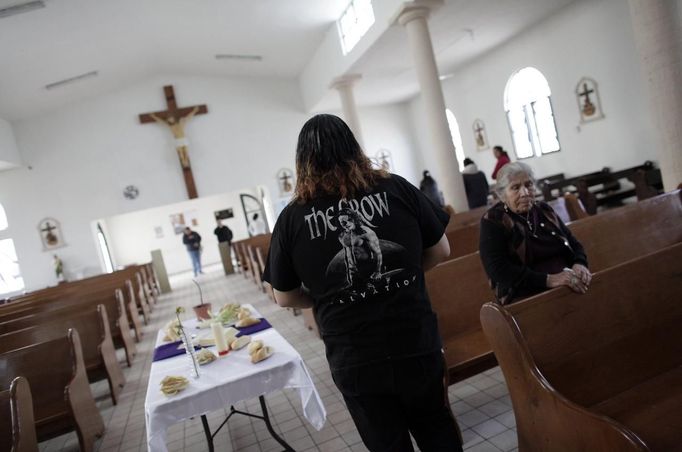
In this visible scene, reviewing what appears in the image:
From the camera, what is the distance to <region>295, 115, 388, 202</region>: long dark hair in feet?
4.97

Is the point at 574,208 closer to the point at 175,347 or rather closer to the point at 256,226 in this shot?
the point at 175,347

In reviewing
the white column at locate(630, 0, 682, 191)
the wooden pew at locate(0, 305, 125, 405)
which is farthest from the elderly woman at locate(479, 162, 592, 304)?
the white column at locate(630, 0, 682, 191)

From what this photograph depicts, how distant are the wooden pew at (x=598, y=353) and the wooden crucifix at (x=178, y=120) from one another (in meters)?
13.7

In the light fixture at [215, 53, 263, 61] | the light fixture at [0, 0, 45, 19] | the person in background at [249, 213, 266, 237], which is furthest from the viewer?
the person in background at [249, 213, 266, 237]

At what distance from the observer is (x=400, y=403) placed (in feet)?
5.08

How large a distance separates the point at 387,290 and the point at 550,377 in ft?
2.69

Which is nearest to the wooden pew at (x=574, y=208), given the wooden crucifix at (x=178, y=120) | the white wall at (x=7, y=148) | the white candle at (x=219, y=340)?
the white candle at (x=219, y=340)

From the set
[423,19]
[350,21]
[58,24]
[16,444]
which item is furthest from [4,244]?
[16,444]

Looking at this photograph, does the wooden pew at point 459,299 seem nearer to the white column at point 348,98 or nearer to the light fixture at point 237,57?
the white column at point 348,98

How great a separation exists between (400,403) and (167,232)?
19.2 m

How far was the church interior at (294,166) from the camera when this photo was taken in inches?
88.2

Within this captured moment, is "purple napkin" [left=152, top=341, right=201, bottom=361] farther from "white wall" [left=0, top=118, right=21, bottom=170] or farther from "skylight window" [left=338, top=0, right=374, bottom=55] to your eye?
"white wall" [left=0, top=118, right=21, bottom=170]

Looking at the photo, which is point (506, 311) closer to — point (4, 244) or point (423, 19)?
point (423, 19)

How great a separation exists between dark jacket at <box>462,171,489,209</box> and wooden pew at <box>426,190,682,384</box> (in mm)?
5021
